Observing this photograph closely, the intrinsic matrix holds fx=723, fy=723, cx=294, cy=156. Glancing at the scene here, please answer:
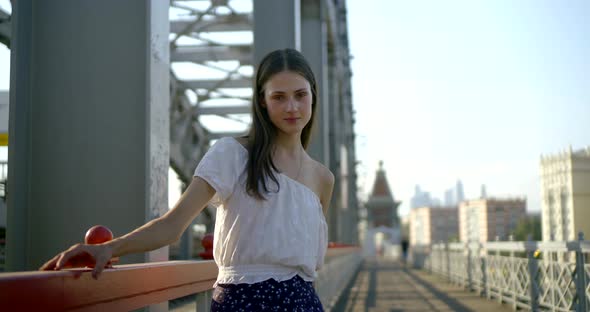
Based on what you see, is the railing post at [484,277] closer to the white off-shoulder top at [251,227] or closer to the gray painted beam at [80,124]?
the gray painted beam at [80,124]

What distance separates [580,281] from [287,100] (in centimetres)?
669

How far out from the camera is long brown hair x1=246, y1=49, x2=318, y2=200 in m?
1.97

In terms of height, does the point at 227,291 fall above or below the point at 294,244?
below

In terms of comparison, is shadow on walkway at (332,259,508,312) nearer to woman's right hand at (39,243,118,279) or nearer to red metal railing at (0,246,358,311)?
red metal railing at (0,246,358,311)

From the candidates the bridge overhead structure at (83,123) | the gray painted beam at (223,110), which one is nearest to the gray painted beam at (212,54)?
the gray painted beam at (223,110)

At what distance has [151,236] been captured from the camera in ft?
5.73

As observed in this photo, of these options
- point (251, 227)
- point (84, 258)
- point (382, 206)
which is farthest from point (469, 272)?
point (382, 206)

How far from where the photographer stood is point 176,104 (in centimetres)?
1962

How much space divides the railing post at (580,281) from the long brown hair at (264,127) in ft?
21.1

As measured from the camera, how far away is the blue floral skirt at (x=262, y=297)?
192cm

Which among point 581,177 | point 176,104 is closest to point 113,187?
point 581,177

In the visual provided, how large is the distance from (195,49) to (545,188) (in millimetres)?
20743

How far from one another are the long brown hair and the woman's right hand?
0.46 metres

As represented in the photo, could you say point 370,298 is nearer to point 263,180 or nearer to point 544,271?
point 544,271
